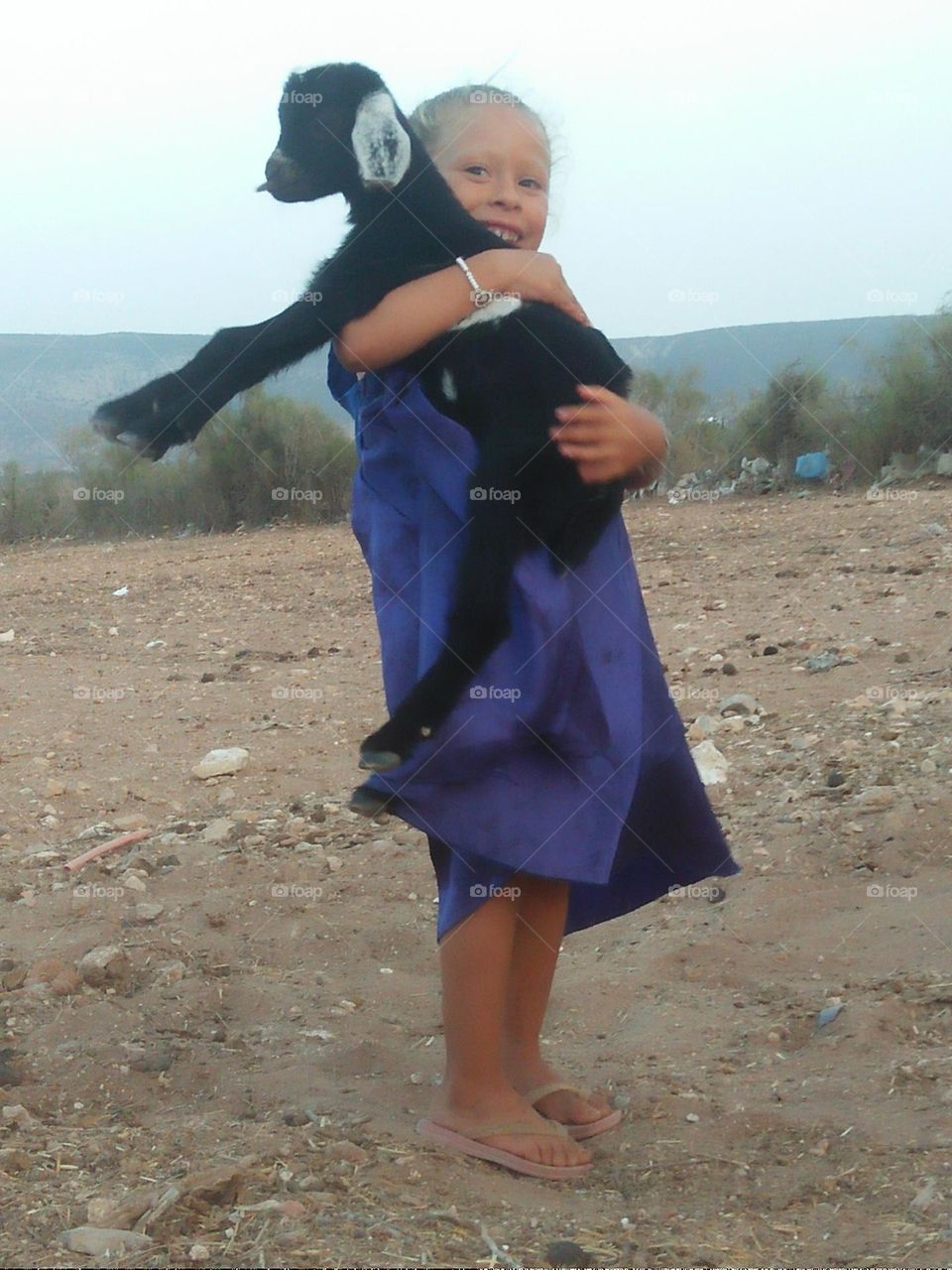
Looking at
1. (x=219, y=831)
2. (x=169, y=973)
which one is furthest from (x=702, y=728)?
(x=169, y=973)

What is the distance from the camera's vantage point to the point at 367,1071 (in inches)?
94.0

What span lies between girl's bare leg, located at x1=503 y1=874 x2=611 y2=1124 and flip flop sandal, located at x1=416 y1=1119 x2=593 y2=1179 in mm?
108

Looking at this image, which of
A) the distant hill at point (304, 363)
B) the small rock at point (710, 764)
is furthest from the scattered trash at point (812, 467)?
the small rock at point (710, 764)

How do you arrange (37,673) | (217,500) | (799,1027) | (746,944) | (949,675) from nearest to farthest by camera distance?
(799,1027) → (746,944) → (949,675) → (37,673) → (217,500)

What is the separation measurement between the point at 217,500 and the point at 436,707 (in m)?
12.6

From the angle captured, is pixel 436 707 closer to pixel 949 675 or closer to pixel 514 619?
pixel 514 619

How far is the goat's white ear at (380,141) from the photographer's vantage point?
5.97ft

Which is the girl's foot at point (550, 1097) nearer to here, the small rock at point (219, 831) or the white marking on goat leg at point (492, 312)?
the white marking on goat leg at point (492, 312)

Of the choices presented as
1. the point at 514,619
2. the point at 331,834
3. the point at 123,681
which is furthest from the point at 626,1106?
the point at 123,681

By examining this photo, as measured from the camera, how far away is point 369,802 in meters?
1.86

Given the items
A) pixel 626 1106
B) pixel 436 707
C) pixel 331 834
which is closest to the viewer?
pixel 436 707

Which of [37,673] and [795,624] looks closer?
[795,624]

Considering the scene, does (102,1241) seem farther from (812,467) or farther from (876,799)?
(812,467)

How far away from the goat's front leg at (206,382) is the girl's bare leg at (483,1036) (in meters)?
0.83
